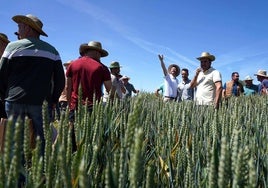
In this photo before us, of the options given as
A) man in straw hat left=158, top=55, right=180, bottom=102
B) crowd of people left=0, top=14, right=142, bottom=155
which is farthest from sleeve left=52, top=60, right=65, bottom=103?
man in straw hat left=158, top=55, right=180, bottom=102

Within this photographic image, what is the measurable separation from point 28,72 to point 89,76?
582mm

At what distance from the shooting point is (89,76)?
283cm

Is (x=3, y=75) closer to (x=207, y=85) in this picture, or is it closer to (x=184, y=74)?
(x=207, y=85)

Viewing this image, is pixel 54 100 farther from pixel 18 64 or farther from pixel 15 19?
pixel 15 19

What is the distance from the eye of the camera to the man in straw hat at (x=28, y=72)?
2.32 meters

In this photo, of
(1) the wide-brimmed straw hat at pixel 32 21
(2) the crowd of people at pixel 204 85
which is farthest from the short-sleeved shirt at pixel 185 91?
(1) the wide-brimmed straw hat at pixel 32 21

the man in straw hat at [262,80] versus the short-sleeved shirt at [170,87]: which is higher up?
the man in straw hat at [262,80]

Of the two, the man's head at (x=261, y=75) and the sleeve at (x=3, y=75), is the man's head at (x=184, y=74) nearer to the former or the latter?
the man's head at (x=261, y=75)

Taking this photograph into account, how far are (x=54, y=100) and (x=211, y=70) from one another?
2.06m

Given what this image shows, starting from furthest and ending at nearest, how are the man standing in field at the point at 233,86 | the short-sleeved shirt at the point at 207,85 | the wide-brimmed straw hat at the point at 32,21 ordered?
the man standing in field at the point at 233,86
the short-sleeved shirt at the point at 207,85
the wide-brimmed straw hat at the point at 32,21

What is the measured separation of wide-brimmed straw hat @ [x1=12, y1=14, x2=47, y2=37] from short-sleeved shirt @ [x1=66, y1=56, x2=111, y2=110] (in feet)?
1.40

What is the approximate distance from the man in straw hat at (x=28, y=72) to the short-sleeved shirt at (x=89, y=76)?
387 millimetres

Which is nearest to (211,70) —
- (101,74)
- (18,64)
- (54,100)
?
(101,74)

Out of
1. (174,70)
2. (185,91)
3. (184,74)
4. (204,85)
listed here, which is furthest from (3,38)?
(184,74)
